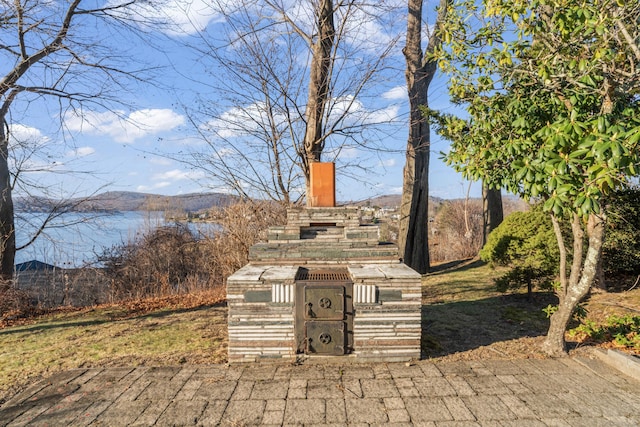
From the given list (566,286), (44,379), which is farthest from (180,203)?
(566,286)

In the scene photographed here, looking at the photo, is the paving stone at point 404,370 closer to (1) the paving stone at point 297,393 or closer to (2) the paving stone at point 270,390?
(1) the paving stone at point 297,393

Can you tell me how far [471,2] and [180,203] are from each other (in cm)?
1203

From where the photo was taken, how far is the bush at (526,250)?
7238 millimetres

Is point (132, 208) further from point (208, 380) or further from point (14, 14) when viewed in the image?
point (208, 380)

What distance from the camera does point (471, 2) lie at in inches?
197

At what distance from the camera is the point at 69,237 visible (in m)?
9.57

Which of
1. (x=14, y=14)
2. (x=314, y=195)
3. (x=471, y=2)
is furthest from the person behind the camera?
(x=14, y=14)

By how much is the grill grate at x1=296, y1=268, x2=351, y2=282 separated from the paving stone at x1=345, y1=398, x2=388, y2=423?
56.9 inches

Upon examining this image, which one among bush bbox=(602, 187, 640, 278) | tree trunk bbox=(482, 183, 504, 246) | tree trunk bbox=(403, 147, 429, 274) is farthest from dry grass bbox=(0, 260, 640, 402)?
tree trunk bbox=(482, 183, 504, 246)

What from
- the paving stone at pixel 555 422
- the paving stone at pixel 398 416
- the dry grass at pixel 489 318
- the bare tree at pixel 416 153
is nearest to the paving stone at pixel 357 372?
the paving stone at pixel 398 416

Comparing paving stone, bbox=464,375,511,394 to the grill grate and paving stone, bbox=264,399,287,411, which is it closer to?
the grill grate

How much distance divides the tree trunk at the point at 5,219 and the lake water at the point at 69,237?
0.76 ft

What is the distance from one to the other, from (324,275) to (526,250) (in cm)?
491

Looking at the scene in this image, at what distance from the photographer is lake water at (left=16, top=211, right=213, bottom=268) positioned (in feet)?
30.3
